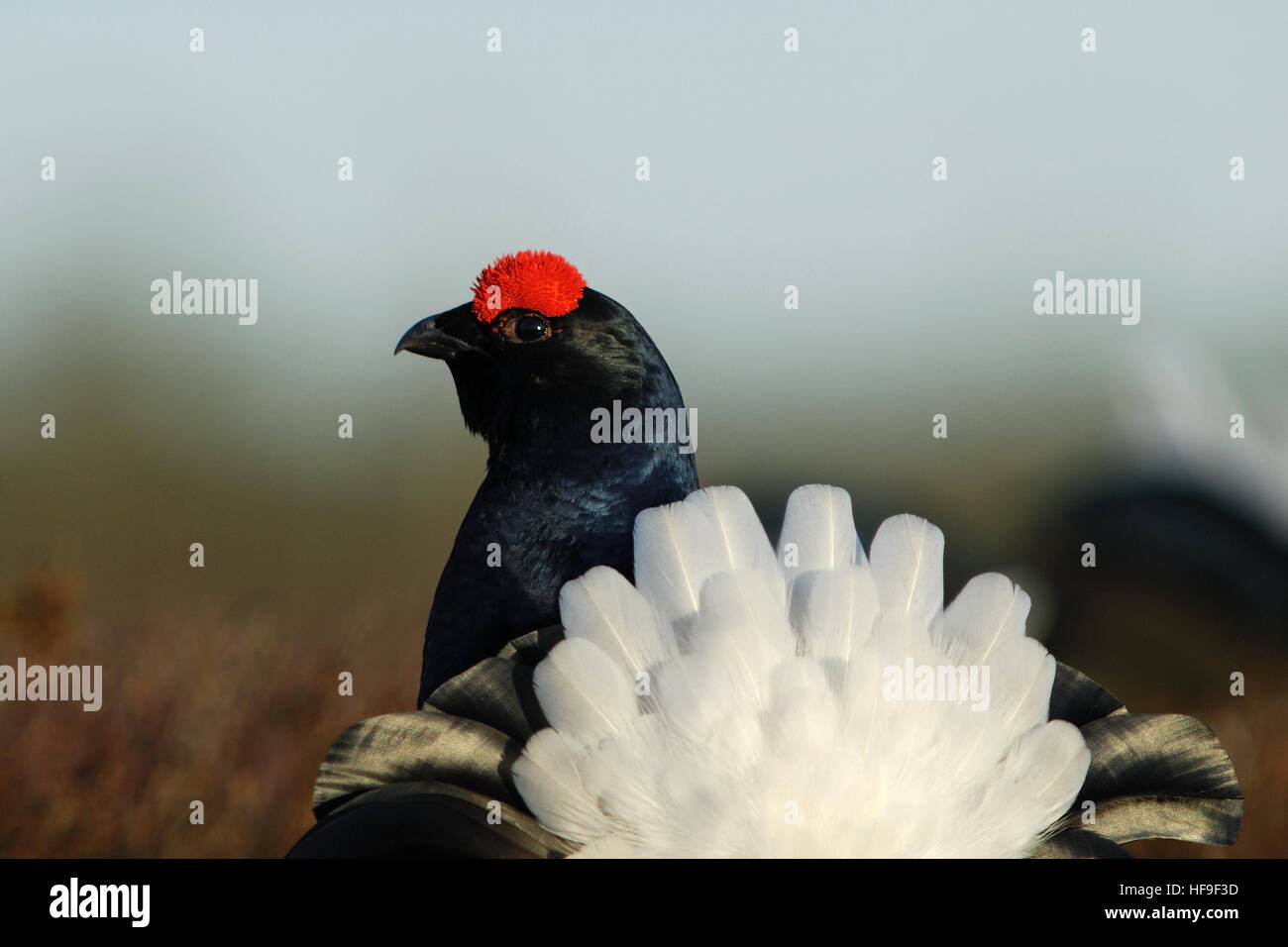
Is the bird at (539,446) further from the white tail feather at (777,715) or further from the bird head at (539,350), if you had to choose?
the white tail feather at (777,715)

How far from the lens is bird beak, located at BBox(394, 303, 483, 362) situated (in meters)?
1.37

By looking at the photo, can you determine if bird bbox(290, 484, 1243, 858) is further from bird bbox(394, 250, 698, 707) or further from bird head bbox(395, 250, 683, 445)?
bird head bbox(395, 250, 683, 445)

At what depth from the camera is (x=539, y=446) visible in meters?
1.28

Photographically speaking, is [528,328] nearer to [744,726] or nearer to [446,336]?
[446,336]

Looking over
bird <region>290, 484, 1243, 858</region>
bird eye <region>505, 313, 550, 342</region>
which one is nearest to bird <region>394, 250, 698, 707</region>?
bird eye <region>505, 313, 550, 342</region>

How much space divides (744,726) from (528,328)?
689mm

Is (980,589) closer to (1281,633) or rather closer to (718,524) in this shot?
(718,524)

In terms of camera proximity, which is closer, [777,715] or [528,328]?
[777,715]

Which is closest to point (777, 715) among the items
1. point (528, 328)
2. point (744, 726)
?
point (744, 726)

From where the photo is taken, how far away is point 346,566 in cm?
247

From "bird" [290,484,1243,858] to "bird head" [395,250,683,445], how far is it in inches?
15.5

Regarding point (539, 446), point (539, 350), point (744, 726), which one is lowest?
point (744, 726)
